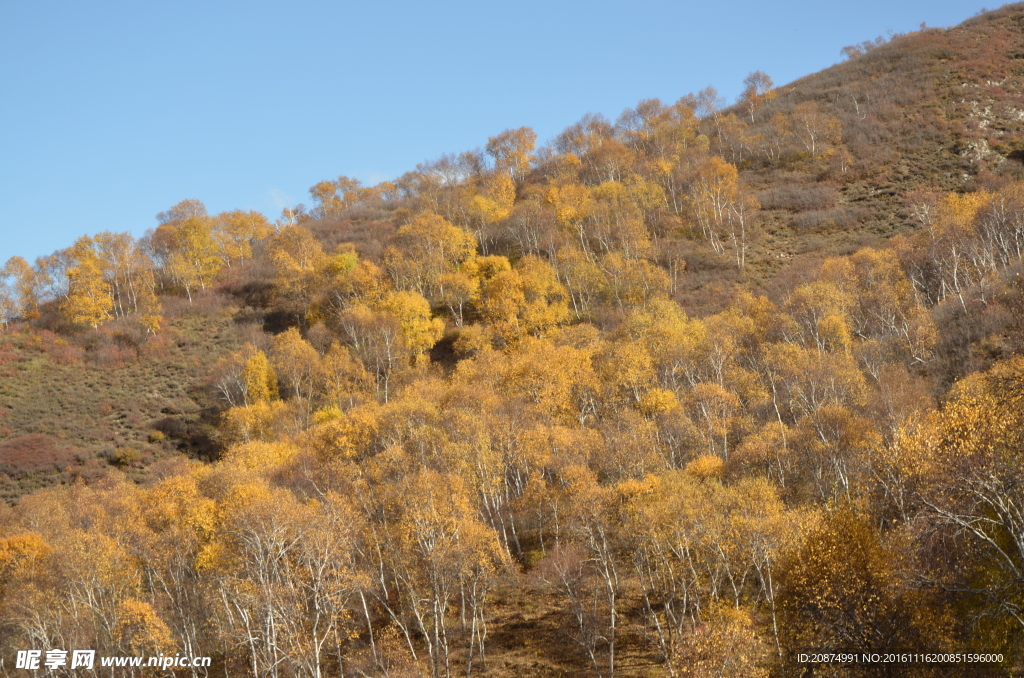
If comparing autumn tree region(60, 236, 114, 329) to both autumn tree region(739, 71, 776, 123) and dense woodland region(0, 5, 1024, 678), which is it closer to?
dense woodland region(0, 5, 1024, 678)

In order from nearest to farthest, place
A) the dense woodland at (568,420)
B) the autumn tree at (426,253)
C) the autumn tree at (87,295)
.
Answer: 1. the dense woodland at (568,420)
2. the autumn tree at (426,253)
3. the autumn tree at (87,295)

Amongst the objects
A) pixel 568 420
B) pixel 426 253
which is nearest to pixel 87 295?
pixel 426 253

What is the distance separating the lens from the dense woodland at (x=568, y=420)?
31.2m

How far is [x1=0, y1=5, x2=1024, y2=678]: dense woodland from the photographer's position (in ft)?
102

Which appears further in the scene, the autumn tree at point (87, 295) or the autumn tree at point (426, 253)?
the autumn tree at point (87, 295)

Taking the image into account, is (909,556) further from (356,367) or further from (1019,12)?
(1019,12)

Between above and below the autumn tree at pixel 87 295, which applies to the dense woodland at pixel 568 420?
below

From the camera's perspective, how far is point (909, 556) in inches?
1064

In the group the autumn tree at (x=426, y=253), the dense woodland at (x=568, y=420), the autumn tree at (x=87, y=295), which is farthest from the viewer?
the autumn tree at (x=87, y=295)

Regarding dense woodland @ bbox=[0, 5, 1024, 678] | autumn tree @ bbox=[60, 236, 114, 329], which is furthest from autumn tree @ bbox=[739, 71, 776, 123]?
autumn tree @ bbox=[60, 236, 114, 329]

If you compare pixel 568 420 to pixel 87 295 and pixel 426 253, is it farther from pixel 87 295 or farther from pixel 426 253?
pixel 87 295

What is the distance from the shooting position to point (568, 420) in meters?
62.3

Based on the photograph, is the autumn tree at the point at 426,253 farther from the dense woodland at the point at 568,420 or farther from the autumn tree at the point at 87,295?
the autumn tree at the point at 87,295

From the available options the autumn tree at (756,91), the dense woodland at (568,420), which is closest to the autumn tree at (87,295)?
the dense woodland at (568,420)
